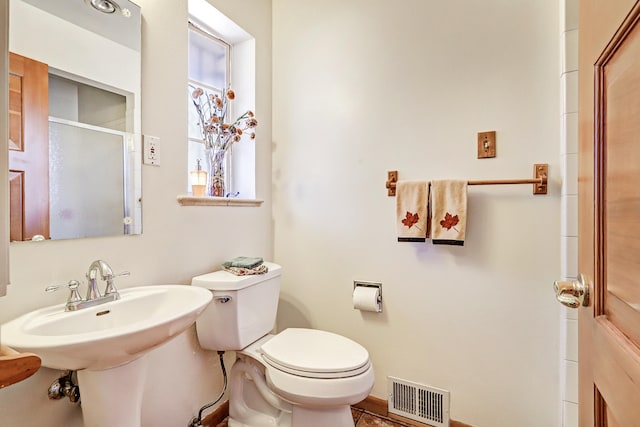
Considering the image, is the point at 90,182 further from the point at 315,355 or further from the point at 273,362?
the point at 315,355

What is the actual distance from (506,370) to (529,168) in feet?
2.93

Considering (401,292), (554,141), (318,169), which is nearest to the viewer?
(554,141)

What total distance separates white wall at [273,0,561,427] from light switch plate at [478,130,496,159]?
28mm

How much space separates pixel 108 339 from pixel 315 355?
2.59 feet

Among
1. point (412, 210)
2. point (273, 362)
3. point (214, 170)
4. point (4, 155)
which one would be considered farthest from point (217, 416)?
point (4, 155)

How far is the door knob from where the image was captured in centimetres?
59

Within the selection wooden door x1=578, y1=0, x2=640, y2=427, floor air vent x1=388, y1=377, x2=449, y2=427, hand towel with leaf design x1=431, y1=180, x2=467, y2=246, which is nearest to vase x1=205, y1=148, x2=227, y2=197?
hand towel with leaf design x1=431, y1=180, x2=467, y2=246

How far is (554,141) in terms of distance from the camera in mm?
1288

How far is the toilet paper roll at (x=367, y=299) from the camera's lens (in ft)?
5.24

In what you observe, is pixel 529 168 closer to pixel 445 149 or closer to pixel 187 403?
pixel 445 149

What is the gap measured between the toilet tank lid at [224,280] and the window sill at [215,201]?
34 centimetres

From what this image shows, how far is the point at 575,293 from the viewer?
24.1 inches

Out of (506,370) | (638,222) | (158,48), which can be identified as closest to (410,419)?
(506,370)

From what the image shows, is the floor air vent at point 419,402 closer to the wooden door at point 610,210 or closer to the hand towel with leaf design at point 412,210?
the hand towel with leaf design at point 412,210
